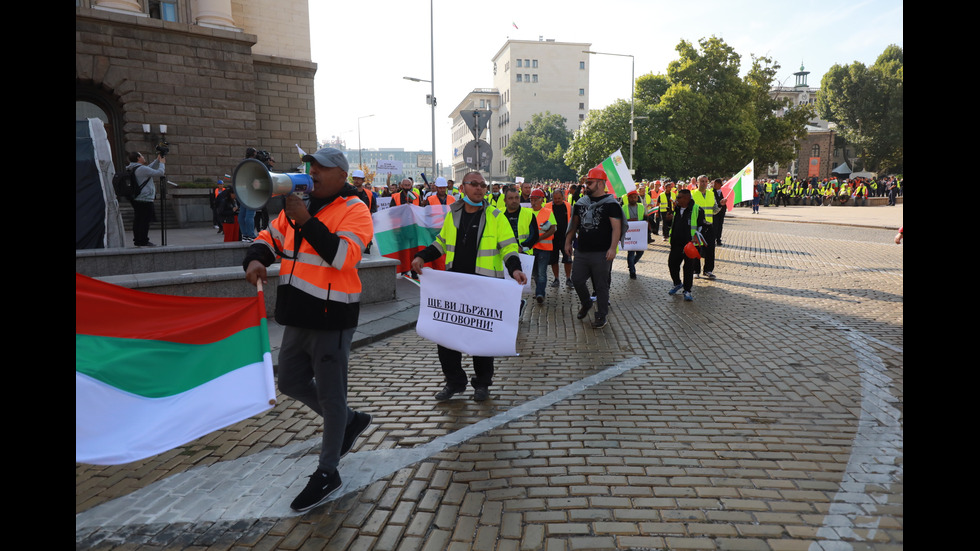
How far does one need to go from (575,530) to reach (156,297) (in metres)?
2.69

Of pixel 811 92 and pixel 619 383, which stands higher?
pixel 811 92

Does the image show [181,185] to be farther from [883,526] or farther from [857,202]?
[857,202]

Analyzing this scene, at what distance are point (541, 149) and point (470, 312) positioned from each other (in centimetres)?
8114

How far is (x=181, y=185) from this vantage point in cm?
2005

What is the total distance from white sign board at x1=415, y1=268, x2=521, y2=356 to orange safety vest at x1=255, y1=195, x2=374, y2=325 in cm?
163

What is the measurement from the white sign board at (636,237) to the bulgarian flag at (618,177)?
84cm

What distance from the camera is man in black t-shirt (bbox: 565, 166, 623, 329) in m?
7.48

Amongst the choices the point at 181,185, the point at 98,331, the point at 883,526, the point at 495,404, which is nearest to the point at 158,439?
the point at 98,331

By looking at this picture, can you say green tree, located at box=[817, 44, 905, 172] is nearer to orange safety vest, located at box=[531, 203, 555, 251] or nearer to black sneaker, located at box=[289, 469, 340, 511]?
orange safety vest, located at box=[531, 203, 555, 251]

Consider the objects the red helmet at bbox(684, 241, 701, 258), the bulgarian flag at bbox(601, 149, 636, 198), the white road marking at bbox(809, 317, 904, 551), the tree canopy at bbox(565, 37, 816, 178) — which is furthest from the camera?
the tree canopy at bbox(565, 37, 816, 178)

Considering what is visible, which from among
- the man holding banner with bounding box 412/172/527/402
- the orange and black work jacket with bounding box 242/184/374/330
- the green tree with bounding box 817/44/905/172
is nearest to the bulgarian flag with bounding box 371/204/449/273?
the man holding banner with bounding box 412/172/527/402

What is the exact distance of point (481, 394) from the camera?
16.6ft

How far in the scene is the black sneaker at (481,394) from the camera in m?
5.07

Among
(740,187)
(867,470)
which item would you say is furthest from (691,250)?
(740,187)
